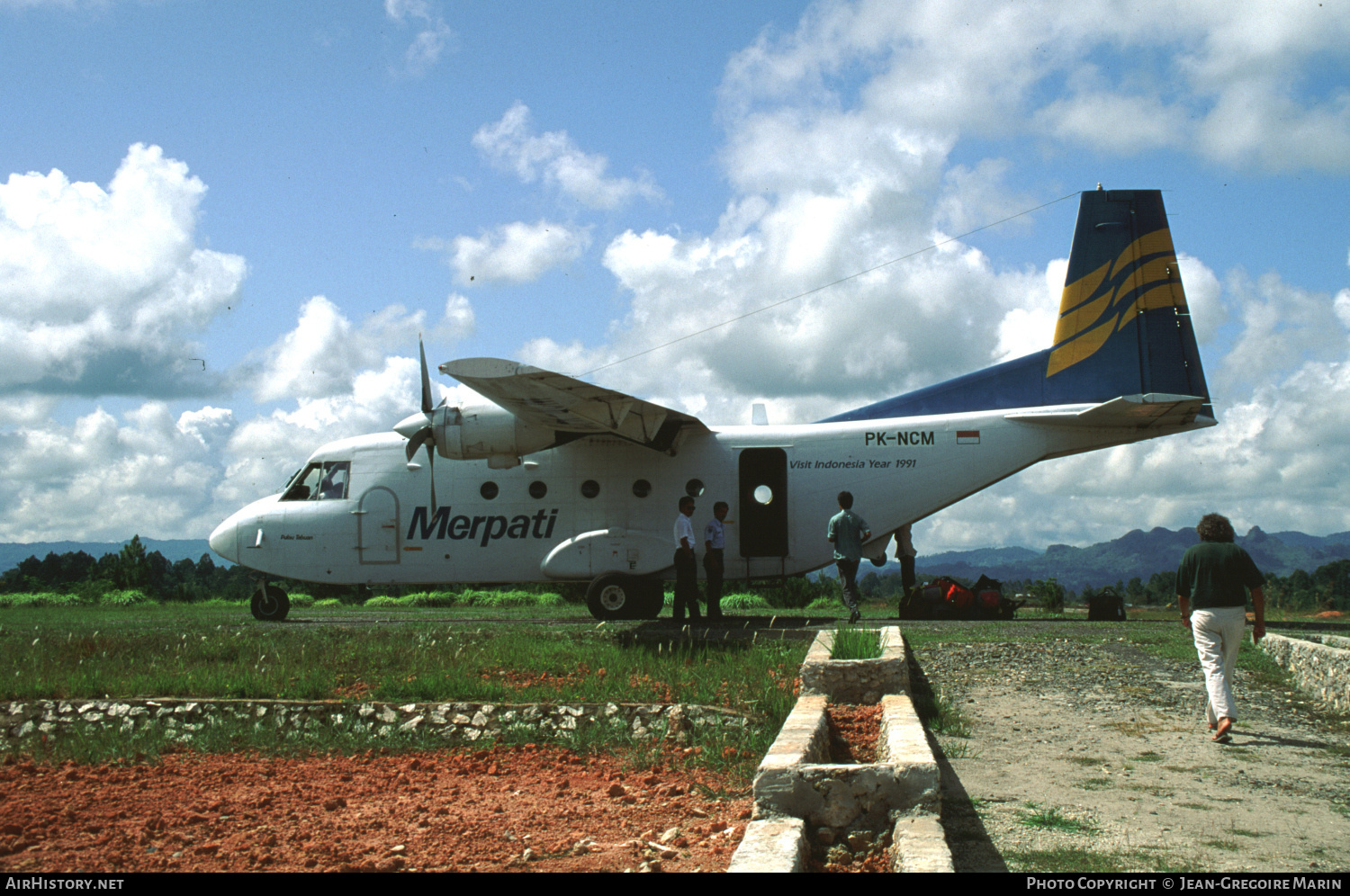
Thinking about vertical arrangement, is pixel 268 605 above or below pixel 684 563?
below

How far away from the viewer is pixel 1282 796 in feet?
15.1

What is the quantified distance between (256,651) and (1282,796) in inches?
353

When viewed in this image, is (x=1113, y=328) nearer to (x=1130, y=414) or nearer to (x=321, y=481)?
(x=1130, y=414)

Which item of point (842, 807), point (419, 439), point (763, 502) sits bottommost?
point (842, 807)

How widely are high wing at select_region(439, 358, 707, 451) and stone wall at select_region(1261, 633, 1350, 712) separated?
8.26m

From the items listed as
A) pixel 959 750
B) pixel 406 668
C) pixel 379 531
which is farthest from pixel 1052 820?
pixel 379 531

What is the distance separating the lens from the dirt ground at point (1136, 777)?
12.4 ft

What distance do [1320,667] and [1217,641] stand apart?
65.1 inches

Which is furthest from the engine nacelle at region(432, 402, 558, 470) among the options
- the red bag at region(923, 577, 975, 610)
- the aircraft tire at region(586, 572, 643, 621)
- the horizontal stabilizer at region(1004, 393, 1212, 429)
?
the horizontal stabilizer at region(1004, 393, 1212, 429)

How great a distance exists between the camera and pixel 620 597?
14672mm

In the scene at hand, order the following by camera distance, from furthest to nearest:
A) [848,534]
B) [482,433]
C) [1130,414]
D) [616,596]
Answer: [616,596], [1130,414], [482,433], [848,534]

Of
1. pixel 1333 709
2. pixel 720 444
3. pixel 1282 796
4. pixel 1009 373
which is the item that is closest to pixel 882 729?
pixel 1282 796

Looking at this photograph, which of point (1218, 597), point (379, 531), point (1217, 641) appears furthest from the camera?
point (379, 531)

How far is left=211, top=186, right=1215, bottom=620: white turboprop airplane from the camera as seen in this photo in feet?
48.4
